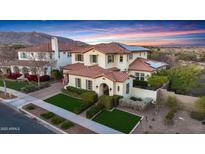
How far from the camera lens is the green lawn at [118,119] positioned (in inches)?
419

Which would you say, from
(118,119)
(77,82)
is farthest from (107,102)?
(77,82)

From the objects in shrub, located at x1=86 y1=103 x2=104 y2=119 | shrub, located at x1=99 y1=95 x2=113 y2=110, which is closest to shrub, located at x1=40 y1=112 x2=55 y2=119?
shrub, located at x1=86 y1=103 x2=104 y2=119

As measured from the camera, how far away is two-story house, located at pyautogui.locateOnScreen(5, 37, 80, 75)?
70.2 ft

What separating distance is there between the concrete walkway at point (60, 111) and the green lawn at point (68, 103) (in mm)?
436

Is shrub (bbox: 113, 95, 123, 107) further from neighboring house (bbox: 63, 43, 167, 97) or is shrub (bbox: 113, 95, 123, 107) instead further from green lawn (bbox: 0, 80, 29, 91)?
green lawn (bbox: 0, 80, 29, 91)

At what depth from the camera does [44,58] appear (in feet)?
73.3

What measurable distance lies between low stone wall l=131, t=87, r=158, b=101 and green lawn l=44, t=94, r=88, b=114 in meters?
4.62

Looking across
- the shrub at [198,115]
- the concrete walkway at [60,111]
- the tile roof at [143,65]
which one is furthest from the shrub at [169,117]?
the tile roof at [143,65]
